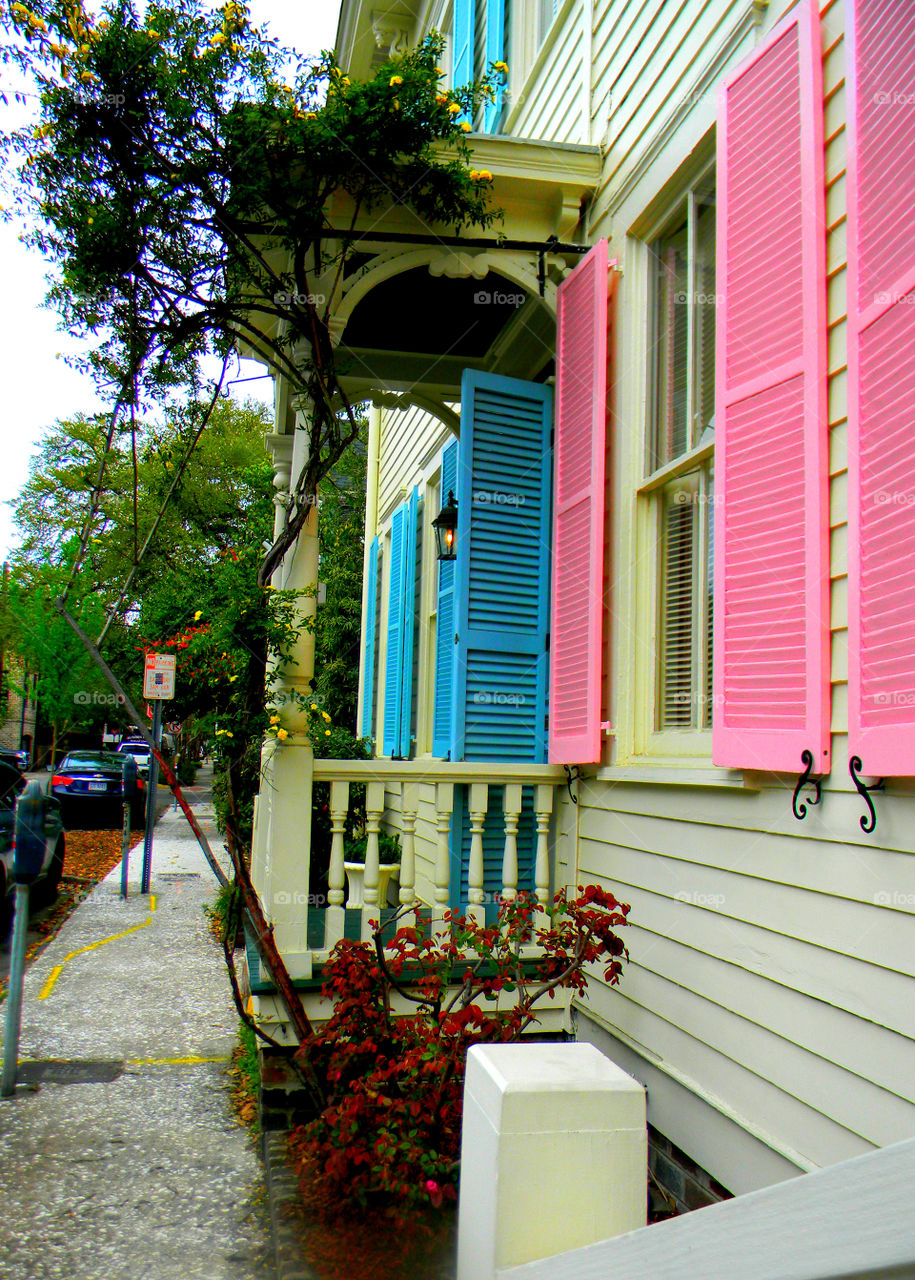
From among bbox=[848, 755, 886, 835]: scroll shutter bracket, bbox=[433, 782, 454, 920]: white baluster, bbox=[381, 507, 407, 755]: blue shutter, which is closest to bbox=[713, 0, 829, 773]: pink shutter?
bbox=[848, 755, 886, 835]: scroll shutter bracket

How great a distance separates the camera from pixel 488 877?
515 cm

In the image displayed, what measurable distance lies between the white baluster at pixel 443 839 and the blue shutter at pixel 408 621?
4.00 meters

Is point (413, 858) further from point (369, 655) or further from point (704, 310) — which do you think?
point (369, 655)

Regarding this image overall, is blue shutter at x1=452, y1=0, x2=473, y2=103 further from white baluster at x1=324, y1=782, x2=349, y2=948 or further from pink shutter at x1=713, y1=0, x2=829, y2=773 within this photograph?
white baluster at x1=324, y1=782, x2=349, y2=948

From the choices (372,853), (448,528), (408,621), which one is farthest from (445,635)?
(372,853)

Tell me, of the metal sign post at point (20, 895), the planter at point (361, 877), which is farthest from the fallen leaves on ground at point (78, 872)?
the planter at point (361, 877)

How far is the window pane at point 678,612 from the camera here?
386 centimetres

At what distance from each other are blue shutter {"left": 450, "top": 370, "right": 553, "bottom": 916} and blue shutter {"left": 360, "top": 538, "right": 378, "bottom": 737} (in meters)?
5.79

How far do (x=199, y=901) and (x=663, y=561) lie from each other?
748cm

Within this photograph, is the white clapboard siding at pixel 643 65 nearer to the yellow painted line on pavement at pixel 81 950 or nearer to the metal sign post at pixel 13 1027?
the metal sign post at pixel 13 1027

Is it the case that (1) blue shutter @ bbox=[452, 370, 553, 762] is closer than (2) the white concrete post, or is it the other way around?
(2) the white concrete post

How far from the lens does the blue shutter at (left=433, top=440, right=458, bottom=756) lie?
22.2ft

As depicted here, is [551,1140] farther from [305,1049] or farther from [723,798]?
[305,1049]

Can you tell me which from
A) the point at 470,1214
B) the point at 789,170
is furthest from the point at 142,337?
the point at 470,1214
